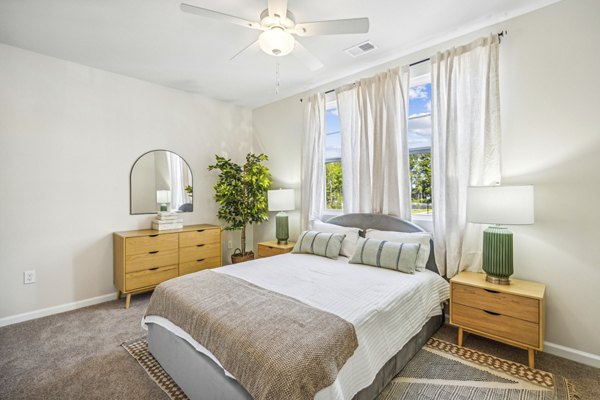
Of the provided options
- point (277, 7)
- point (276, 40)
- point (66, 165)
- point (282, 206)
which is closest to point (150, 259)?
point (66, 165)

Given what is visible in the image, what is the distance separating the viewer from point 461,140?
2.54 metres

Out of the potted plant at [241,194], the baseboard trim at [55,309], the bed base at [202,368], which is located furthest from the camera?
the potted plant at [241,194]

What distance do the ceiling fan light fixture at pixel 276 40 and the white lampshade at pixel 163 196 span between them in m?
2.57

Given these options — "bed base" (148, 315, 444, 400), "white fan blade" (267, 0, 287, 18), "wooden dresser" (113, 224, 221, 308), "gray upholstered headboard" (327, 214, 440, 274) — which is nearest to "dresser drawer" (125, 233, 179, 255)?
"wooden dresser" (113, 224, 221, 308)

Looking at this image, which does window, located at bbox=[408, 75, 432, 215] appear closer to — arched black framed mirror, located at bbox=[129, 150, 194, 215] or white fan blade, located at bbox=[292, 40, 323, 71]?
white fan blade, located at bbox=[292, 40, 323, 71]

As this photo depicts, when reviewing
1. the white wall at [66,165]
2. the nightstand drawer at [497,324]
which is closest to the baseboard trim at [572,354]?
the nightstand drawer at [497,324]

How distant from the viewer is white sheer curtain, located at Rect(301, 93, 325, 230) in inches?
147

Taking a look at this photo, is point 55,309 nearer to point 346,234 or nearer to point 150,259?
point 150,259

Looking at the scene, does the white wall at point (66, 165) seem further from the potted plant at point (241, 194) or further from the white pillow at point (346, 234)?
the white pillow at point (346, 234)

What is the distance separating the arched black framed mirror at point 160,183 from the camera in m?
3.55

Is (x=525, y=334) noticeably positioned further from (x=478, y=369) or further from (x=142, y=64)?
(x=142, y=64)

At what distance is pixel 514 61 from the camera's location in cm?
232


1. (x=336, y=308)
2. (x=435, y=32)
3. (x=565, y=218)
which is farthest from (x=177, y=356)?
(x=435, y=32)

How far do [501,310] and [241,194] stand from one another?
3.30 metres
